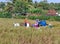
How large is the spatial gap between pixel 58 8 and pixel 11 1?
28.8ft

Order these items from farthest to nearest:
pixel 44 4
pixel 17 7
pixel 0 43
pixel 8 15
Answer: pixel 44 4
pixel 17 7
pixel 8 15
pixel 0 43

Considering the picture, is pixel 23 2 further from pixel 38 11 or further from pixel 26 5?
pixel 38 11

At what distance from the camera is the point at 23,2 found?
24.5 meters

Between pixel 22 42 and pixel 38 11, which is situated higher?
pixel 22 42

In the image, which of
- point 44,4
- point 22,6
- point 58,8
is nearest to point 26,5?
point 22,6

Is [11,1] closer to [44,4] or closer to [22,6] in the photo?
[22,6]

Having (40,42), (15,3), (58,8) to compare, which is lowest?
(58,8)

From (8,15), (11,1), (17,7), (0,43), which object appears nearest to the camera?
(0,43)

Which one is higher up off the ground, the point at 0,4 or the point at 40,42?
the point at 40,42

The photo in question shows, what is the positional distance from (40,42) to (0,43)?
722 mm

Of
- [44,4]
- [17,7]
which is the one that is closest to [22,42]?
[17,7]

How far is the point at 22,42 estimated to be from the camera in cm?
369

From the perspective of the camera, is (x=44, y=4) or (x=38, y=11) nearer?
(x=38, y=11)

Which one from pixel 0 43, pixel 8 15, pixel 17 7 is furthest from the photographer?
pixel 17 7
